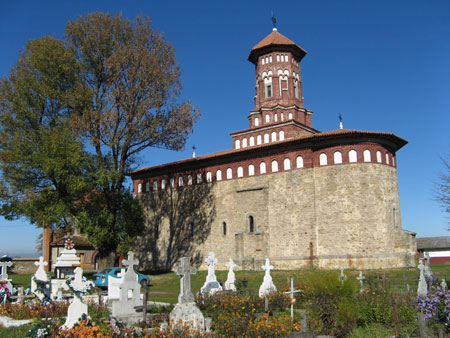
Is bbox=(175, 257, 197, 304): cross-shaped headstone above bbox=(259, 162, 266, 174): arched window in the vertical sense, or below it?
below

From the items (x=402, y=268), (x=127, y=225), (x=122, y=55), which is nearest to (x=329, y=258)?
(x=402, y=268)

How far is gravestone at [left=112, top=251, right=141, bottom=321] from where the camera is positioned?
415 inches

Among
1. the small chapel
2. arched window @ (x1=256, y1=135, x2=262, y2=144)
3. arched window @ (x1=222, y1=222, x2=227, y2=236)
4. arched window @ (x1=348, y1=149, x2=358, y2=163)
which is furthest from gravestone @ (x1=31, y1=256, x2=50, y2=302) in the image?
arched window @ (x1=256, y1=135, x2=262, y2=144)

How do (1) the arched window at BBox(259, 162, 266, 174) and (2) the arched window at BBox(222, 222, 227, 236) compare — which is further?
(2) the arched window at BBox(222, 222, 227, 236)

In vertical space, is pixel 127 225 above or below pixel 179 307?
above

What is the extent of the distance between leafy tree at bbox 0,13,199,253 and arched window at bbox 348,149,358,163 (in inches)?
388

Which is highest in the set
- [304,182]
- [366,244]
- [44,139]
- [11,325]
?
[44,139]

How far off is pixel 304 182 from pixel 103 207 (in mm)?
12125

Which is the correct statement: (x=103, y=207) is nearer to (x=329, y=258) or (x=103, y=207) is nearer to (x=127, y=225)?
(x=127, y=225)

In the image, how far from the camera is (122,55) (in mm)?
21469

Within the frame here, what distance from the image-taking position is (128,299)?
1097 cm

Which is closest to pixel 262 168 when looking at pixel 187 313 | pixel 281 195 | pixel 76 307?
pixel 281 195

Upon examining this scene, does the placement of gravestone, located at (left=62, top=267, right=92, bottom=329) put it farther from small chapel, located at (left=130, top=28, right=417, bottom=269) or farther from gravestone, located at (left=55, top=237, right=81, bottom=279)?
small chapel, located at (left=130, top=28, right=417, bottom=269)

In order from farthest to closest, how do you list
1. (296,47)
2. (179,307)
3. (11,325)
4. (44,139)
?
1. (296,47)
2. (44,139)
3. (11,325)
4. (179,307)
